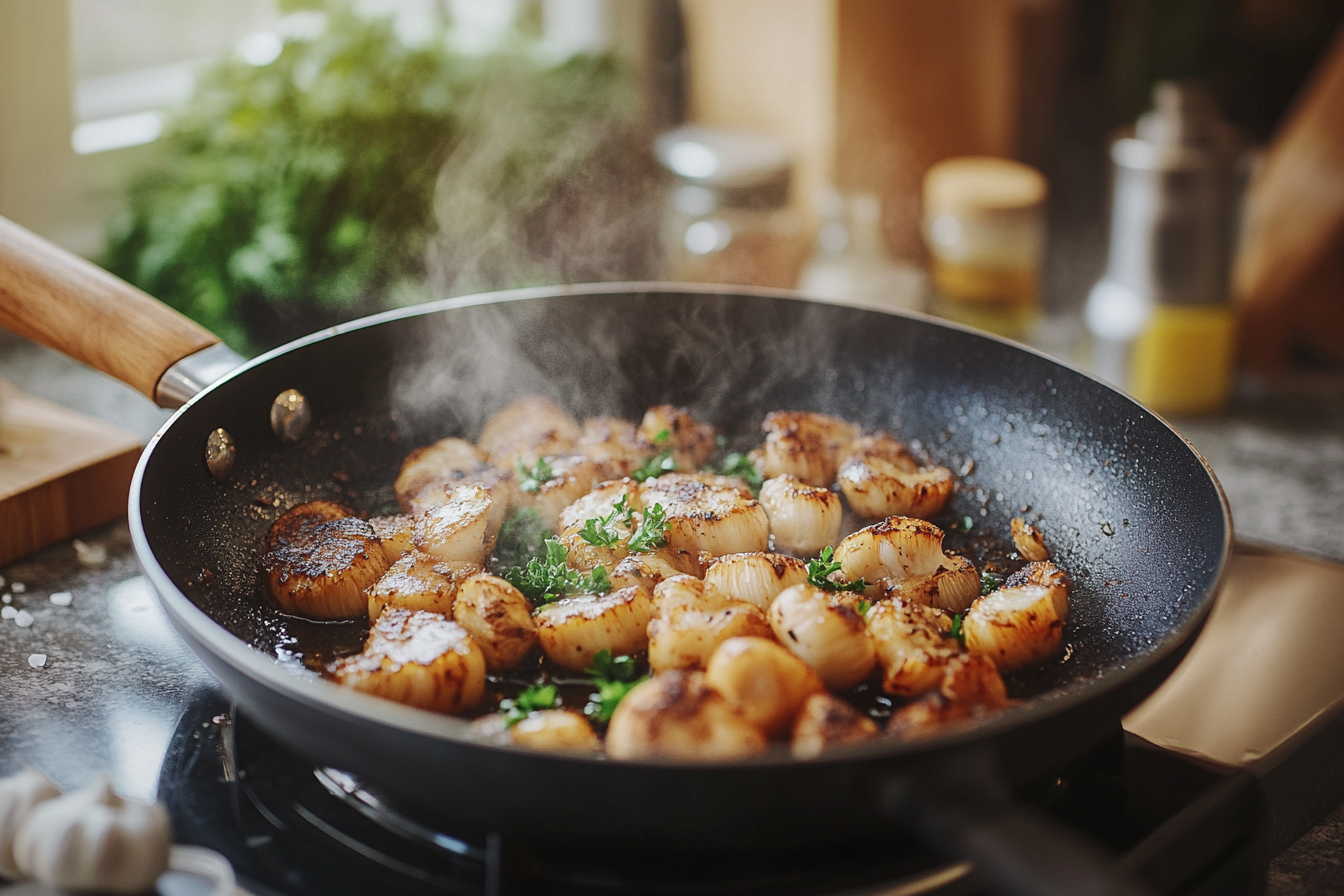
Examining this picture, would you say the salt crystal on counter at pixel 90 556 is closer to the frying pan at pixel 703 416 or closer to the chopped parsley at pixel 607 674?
the frying pan at pixel 703 416

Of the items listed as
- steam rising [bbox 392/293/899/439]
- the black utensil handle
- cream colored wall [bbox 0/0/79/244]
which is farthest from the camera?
cream colored wall [bbox 0/0/79/244]

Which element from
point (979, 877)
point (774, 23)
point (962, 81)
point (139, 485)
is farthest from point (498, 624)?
point (962, 81)

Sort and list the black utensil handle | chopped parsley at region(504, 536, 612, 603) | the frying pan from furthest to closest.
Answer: chopped parsley at region(504, 536, 612, 603) → the frying pan → the black utensil handle

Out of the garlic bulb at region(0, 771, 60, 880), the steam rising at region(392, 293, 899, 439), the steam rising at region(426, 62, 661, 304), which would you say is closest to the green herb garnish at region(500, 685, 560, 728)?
the garlic bulb at region(0, 771, 60, 880)

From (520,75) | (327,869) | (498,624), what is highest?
(520,75)

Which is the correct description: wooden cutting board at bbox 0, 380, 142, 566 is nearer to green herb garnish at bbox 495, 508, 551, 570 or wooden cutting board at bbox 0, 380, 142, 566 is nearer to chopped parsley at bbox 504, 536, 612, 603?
green herb garnish at bbox 495, 508, 551, 570

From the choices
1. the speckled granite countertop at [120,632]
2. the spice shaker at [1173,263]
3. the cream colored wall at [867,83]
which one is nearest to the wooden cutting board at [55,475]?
the speckled granite countertop at [120,632]

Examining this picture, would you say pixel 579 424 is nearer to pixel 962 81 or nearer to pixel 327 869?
pixel 327 869

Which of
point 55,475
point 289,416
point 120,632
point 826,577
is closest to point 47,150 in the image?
point 55,475
